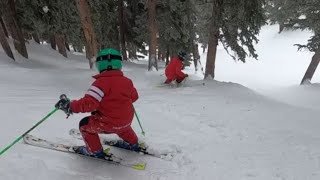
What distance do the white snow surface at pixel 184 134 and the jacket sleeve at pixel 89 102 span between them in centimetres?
87

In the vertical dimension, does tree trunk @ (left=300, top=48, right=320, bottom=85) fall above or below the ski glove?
below

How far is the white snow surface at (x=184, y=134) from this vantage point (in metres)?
4.88

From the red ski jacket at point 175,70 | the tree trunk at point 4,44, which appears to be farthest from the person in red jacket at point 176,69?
the tree trunk at point 4,44

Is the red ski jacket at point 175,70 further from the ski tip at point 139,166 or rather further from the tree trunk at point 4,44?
the ski tip at point 139,166

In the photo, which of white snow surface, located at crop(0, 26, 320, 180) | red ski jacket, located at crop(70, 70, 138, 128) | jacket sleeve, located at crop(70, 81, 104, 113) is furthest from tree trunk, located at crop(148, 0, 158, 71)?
jacket sleeve, located at crop(70, 81, 104, 113)

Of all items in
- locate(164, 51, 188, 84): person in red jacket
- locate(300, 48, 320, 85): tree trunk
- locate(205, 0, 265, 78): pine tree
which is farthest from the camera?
locate(300, 48, 320, 85): tree trunk

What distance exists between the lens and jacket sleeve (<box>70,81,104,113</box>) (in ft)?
15.0

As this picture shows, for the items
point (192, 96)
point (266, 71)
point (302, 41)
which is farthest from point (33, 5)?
point (302, 41)

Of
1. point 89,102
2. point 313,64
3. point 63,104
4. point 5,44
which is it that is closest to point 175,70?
point 5,44

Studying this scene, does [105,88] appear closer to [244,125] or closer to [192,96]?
[244,125]

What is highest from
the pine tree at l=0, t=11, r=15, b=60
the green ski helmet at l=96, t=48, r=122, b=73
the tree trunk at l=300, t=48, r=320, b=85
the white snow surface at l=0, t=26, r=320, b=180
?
the green ski helmet at l=96, t=48, r=122, b=73

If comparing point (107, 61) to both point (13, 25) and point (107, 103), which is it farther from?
point (13, 25)

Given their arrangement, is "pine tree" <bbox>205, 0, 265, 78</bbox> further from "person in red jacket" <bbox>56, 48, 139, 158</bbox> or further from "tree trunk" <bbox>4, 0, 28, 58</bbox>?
"person in red jacket" <bbox>56, 48, 139, 158</bbox>

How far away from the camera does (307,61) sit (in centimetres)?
Result: 3806
